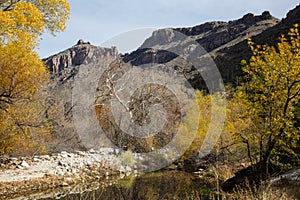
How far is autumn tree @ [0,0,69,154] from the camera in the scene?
7.77 metres

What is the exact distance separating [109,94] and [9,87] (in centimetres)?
1145

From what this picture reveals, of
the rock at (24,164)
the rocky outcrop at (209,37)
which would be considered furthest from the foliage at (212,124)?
the rocky outcrop at (209,37)

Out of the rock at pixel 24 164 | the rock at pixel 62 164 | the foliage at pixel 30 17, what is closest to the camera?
the foliage at pixel 30 17

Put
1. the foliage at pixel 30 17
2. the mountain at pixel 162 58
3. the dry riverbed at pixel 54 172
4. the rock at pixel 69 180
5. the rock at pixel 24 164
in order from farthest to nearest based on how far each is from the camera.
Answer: the mountain at pixel 162 58
the rock at pixel 69 180
the rock at pixel 24 164
the dry riverbed at pixel 54 172
the foliage at pixel 30 17

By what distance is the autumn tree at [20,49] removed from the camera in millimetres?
7773

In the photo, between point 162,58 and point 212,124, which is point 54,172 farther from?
point 162,58

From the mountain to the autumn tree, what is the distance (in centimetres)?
511

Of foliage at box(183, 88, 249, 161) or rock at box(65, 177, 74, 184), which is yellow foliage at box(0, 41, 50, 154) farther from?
foliage at box(183, 88, 249, 161)

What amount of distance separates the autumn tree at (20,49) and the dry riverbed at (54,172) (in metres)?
1.72

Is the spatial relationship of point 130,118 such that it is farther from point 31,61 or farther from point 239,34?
point 239,34

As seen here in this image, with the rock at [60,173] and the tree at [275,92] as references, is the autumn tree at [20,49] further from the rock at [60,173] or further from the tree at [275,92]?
the tree at [275,92]

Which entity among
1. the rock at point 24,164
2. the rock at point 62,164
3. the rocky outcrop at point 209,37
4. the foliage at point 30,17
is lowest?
the rock at point 62,164

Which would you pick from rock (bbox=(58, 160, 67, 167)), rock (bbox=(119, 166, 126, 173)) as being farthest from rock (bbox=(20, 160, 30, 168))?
rock (bbox=(119, 166, 126, 173))

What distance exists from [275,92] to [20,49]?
291 inches
